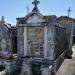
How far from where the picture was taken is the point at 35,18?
1057cm

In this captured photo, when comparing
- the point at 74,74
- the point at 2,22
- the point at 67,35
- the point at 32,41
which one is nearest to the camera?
the point at 74,74

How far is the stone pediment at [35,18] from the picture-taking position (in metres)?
10.4

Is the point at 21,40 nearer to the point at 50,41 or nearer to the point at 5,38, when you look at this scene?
the point at 50,41

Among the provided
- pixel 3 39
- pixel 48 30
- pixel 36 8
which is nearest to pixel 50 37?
pixel 48 30

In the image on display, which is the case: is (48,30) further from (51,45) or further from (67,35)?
(67,35)

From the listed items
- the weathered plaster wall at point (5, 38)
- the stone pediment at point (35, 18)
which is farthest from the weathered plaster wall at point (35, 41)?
the weathered plaster wall at point (5, 38)

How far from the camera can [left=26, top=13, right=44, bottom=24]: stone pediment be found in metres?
10.4

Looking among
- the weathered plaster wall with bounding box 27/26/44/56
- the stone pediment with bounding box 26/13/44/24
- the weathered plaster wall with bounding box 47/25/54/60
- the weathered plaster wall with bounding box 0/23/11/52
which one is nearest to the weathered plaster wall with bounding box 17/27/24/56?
the weathered plaster wall with bounding box 27/26/44/56

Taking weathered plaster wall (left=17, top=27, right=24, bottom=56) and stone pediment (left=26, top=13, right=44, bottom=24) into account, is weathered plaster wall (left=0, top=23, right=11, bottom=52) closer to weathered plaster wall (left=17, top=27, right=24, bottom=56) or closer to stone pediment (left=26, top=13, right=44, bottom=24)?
weathered plaster wall (left=17, top=27, right=24, bottom=56)

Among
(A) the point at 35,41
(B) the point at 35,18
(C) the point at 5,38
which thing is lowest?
(A) the point at 35,41

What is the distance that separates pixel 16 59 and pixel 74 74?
412 centimetres

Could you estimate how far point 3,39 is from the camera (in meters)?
13.1

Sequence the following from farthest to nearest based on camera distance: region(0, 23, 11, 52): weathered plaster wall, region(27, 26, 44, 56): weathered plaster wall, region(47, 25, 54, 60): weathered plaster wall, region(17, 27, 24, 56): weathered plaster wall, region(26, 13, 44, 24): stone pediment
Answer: region(0, 23, 11, 52): weathered plaster wall → region(17, 27, 24, 56): weathered plaster wall → region(27, 26, 44, 56): weathered plaster wall → region(26, 13, 44, 24): stone pediment → region(47, 25, 54, 60): weathered plaster wall

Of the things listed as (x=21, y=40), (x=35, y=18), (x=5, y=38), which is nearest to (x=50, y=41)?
(x=35, y=18)
